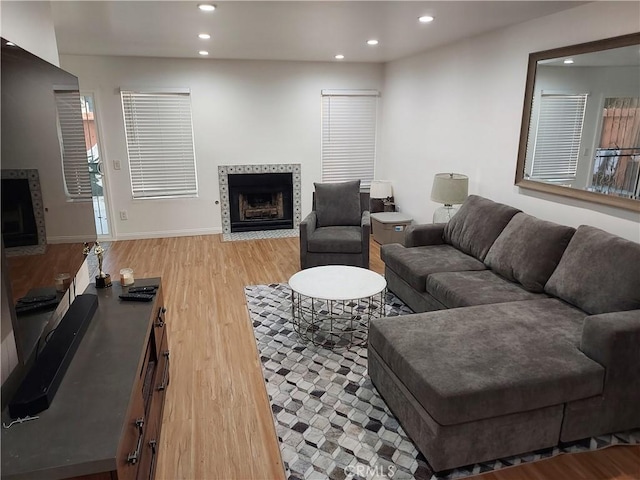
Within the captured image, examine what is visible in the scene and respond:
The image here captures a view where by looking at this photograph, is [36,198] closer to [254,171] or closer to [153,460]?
[153,460]

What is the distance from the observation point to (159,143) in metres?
5.93

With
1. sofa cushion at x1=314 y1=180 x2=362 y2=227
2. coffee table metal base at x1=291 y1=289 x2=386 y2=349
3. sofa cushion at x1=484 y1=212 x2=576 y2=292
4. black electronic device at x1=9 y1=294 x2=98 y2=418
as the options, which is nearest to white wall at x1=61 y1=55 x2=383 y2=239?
sofa cushion at x1=314 y1=180 x2=362 y2=227

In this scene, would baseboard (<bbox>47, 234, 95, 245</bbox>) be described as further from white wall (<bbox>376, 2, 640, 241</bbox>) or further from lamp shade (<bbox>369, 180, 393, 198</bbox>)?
lamp shade (<bbox>369, 180, 393, 198</bbox>)

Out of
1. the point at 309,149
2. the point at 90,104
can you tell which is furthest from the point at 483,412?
the point at 90,104

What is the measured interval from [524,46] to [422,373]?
3.06m

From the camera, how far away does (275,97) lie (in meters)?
6.18

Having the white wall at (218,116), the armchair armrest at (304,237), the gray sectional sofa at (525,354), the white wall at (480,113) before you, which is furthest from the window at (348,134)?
the gray sectional sofa at (525,354)

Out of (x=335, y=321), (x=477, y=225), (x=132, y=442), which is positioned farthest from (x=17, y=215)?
(x=477, y=225)

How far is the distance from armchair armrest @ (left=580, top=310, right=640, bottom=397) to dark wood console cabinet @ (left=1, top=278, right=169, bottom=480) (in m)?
2.13

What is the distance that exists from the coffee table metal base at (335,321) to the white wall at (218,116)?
3034 millimetres

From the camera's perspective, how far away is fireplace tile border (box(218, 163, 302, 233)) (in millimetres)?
6242

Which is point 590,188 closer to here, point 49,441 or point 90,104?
point 49,441

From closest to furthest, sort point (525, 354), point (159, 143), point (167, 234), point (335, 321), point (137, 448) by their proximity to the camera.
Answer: point (137, 448)
point (525, 354)
point (335, 321)
point (159, 143)
point (167, 234)

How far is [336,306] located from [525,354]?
1886mm
